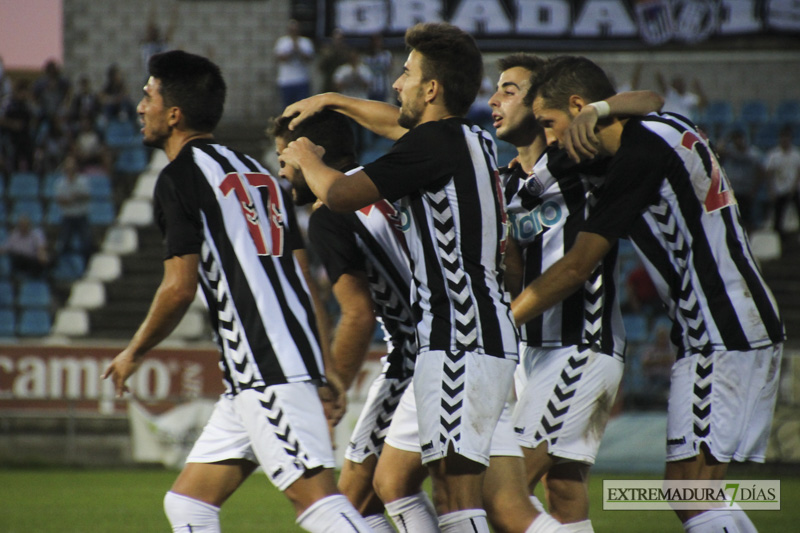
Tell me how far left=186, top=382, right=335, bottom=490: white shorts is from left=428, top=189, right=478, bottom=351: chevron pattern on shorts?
0.60 meters

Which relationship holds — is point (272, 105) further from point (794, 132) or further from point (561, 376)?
point (561, 376)

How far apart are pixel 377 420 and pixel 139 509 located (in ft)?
15.9

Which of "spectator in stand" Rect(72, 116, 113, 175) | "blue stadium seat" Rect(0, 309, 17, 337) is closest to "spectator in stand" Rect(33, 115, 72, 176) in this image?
"spectator in stand" Rect(72, 116, 113, 175)

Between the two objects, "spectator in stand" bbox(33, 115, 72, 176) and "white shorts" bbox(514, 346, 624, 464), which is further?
"spectator in stand" bbox(33, 115, 72, 176)

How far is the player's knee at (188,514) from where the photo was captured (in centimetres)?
399

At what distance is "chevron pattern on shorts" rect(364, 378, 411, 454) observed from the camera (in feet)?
15.4

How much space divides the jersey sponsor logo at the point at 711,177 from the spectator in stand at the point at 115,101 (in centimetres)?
1540

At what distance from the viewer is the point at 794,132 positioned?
1819cm

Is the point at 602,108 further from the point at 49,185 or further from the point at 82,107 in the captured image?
the point at 82,107

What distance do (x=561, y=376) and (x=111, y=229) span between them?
43.6ft

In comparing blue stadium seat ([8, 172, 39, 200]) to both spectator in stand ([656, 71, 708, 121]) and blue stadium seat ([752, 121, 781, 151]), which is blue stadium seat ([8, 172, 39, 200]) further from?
blue stadium seat ([752, 121, 781, 151])

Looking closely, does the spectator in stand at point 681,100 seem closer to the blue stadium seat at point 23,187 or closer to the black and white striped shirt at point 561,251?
the blue stadium seat at point 23,187

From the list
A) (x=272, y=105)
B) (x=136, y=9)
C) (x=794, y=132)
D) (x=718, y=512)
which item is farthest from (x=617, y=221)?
(x=136, y=9)

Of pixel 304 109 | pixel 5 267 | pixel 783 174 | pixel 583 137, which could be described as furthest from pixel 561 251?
pixel 5 267
